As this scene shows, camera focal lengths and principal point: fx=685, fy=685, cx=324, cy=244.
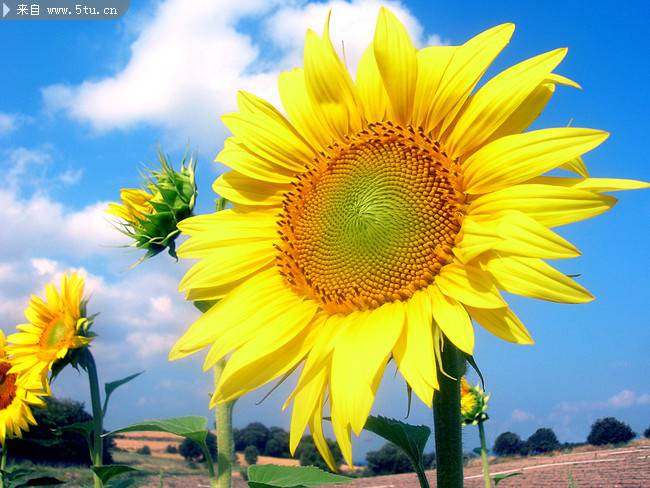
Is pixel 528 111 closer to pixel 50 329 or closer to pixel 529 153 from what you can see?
pixel 529 153

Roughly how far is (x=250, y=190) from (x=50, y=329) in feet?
12.2

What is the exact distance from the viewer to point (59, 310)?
5.55 metres

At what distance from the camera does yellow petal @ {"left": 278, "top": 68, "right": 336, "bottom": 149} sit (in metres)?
2.29

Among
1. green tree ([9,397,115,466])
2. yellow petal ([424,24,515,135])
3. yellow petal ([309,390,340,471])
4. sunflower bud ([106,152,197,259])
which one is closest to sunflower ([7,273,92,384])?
sunflower bud ([106,152,197,259])

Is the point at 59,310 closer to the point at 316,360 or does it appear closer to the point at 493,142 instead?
the point at 316,360

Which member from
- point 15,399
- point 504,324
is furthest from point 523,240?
point 15,399

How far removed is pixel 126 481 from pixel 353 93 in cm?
322

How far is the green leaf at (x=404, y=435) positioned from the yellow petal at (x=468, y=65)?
946 mm

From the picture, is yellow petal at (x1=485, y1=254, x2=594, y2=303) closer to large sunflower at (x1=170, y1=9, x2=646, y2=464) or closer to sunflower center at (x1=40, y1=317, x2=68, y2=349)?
large sunflower at (x1=170, y1=9, x2=646, y2=464)

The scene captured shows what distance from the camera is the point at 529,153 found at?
182 centimetres

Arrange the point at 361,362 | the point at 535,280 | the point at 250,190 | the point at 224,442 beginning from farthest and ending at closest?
1. the point at 224,442
2. the point at 250,190
3. the point at 361,362
4. the point at 535,280

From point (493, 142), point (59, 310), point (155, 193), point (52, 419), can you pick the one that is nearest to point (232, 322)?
point (493, 142)

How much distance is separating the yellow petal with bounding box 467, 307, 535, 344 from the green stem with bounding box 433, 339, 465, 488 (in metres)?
0.14

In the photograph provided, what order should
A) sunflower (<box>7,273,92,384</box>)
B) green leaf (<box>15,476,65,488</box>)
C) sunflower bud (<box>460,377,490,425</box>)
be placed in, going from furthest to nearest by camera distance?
sunflower bud (<box>460,377,490,425</box>)
sunflower (<box>7,273,92,384</box>)
green leaf (<box>15,476,65,488</box>)
